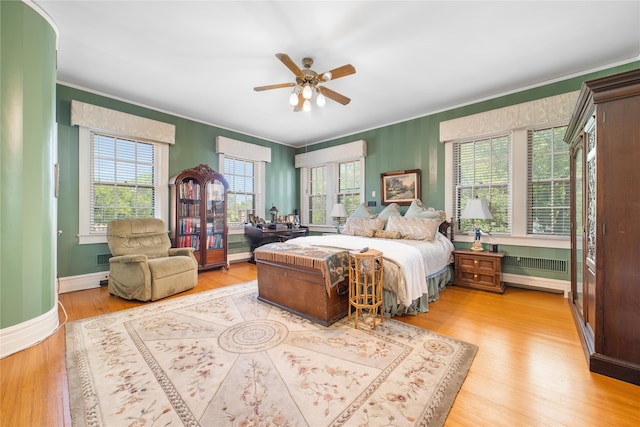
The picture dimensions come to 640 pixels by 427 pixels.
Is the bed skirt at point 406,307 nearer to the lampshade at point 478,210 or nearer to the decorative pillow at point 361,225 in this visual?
the lampshade at point 478,210

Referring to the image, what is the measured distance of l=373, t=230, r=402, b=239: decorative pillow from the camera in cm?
425

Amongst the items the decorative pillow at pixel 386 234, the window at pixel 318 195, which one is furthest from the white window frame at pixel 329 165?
the decorative pillow at pixel 386 234

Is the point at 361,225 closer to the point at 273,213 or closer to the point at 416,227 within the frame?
the point at 416,227

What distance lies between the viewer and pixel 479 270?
3.96 meters

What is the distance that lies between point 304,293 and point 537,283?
340cm

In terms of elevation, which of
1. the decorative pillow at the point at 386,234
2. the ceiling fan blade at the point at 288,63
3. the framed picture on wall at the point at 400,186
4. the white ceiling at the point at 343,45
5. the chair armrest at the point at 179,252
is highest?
the white ceiling at the point at 343,45

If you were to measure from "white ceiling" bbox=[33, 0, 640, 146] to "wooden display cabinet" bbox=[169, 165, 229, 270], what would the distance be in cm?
133

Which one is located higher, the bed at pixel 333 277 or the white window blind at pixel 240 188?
the white window blind at pixel 240 188

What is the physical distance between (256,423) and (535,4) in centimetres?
382

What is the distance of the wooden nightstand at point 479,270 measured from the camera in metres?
3.83

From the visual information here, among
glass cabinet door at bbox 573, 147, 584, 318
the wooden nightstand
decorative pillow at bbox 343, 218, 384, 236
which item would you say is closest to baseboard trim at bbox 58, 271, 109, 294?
decorative pillow at bbox 343, 218, 384, 236

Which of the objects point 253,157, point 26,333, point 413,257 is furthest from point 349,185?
point 26,333

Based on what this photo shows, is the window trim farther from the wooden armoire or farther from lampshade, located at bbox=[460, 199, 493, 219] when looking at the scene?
the wooden armoire

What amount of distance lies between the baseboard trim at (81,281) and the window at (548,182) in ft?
21.3
